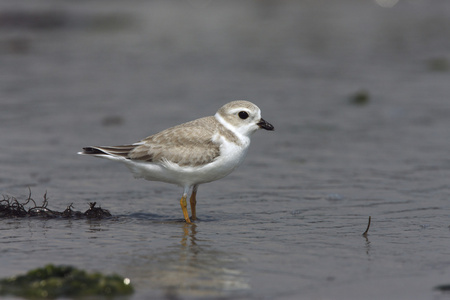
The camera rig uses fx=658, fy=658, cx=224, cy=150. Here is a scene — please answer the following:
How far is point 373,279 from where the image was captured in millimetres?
5074

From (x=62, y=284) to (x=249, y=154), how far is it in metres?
5.64

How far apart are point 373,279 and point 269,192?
3.17 m

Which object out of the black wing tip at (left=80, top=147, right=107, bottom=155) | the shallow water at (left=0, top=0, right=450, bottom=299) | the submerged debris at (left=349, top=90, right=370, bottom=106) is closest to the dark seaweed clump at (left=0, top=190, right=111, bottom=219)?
the shallow water at (left=0, top=0, right=450, bottom=299)

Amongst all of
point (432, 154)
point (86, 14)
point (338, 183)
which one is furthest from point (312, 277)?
point (86, 14)

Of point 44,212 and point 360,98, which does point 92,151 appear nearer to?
point 44,212

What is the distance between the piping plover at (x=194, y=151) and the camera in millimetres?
6945

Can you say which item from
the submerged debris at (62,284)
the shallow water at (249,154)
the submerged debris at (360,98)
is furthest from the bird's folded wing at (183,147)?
the submerged debris at (360,98)

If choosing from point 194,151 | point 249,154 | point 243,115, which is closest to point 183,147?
point 194,151

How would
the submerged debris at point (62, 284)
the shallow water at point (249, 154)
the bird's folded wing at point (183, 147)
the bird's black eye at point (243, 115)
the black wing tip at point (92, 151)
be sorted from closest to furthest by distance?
the submerged debris at point (62, 284) < the shallow water at point (249, 154) < the bird's folded wing at point (183, 147) < the black wing tip at point (92, 151) < the bird's black eye at point (243, 115)

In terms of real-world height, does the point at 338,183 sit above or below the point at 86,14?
below

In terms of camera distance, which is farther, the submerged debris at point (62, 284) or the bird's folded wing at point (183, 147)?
the bird's folded wing at point (183, 147)

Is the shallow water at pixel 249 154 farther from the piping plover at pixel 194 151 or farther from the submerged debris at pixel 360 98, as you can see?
the piping plover at pixel 194 151

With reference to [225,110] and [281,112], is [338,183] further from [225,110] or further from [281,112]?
[281,112]

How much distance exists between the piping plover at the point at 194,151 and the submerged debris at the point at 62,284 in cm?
213
